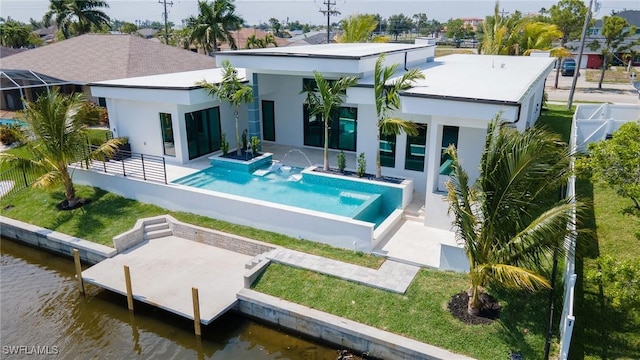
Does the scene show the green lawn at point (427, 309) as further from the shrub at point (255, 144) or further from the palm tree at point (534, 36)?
the palm tree at point (534, 36)

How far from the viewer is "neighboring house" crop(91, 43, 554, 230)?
1374 centimetres

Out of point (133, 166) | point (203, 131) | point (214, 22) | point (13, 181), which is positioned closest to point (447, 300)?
point (203, 131)

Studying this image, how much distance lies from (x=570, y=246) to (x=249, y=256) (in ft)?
28.4

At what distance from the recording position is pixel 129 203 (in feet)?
56.0

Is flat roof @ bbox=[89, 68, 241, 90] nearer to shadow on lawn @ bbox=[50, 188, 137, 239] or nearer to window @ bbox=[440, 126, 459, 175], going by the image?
shadow on lawn @ bbox=[50, 188, 137, 239]

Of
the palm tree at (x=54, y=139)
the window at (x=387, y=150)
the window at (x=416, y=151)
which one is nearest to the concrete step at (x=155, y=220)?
the palm tree at (x=54, y=139)

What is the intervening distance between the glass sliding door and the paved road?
2898cm

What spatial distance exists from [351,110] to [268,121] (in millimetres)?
4719

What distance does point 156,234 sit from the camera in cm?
1525

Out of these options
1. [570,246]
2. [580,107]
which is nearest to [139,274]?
[570,246]

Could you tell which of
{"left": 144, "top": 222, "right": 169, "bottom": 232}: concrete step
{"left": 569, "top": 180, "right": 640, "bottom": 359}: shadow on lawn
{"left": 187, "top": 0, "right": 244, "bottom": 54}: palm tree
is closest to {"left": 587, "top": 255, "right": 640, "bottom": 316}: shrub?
{"left": 569, "top": 180, "right": 640, "bottom": 359}: shadow on lawn

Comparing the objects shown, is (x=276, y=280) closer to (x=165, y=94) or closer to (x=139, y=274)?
(x=139, y=274)

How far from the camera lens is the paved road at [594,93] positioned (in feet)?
120

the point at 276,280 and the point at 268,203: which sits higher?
the point at 268,203
